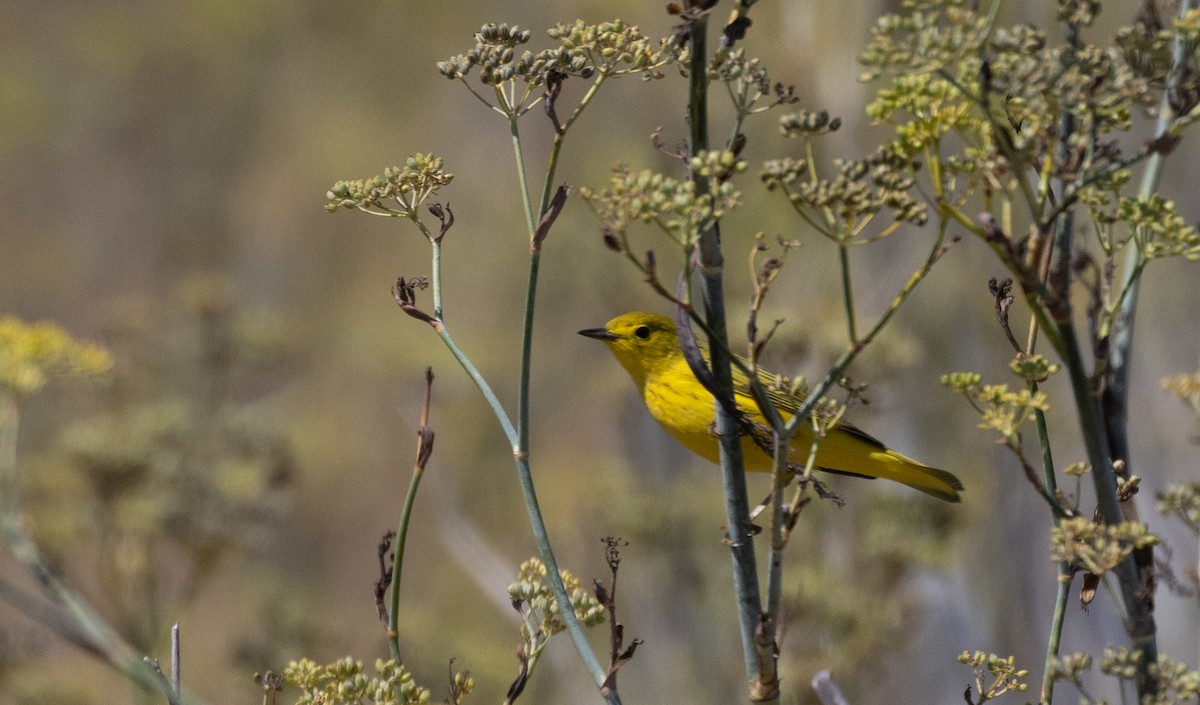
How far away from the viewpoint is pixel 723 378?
4.25 feet

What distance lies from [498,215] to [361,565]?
400cm

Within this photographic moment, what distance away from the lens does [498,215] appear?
9.10 metres

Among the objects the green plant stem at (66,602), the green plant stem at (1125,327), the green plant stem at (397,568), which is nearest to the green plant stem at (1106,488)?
the green plant stem at (1125,327)

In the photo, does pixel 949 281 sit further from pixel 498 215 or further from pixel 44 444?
pixel 44 444

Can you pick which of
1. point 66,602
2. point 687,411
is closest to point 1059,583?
point 66,602

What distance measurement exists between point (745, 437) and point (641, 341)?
706 millimetres

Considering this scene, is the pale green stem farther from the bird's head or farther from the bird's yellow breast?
the bird's head

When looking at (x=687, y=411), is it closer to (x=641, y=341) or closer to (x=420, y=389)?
(x=641, y=341)

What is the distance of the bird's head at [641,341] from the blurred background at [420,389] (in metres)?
0.80

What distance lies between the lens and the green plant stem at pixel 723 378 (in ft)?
3.91

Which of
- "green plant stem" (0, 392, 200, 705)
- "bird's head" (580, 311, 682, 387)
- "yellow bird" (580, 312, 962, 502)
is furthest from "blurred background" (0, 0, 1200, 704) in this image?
"green plant stem" (0, 392, 200, 705)

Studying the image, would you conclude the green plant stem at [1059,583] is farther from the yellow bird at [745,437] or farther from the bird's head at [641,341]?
the bird's head at [641,341]

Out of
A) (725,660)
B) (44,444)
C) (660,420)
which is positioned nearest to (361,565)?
(44,444)

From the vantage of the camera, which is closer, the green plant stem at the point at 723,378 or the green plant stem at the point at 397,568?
the green plant stem at the point at 723,378
